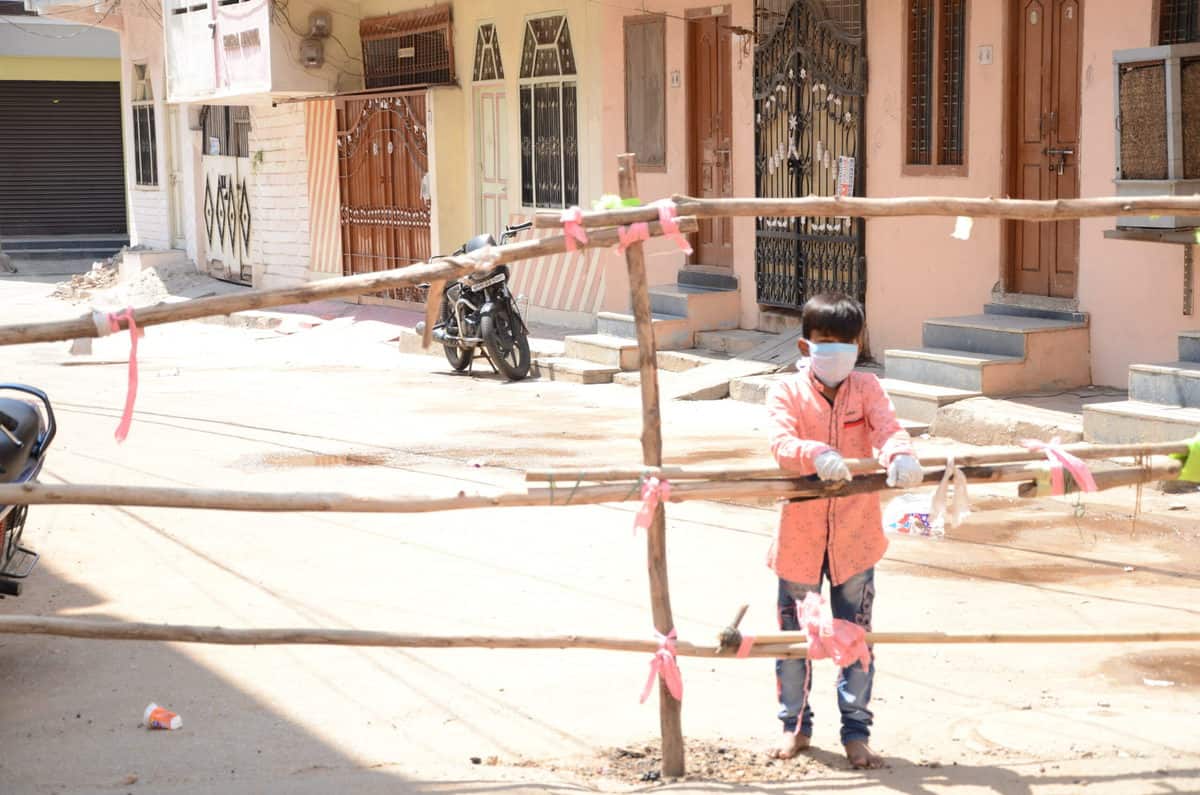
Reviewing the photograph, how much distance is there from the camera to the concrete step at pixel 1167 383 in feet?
26.6

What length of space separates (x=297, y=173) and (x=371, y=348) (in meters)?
5.83

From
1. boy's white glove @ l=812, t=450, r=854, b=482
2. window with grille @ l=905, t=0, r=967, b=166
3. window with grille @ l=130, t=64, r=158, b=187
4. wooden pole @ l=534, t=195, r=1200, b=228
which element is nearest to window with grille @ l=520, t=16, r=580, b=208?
window with grille @ l=905, t=0, r=967, b=166

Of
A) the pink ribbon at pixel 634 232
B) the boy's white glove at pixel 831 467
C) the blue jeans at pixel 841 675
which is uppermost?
the pink ribbon at pixel 634 232

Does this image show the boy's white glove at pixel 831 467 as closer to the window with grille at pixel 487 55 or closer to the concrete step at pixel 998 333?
the concrete step at pixel 998 333

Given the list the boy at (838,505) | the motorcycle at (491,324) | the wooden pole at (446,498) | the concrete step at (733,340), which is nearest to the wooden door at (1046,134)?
the concrete step at (733,340)

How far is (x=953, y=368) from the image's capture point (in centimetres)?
981

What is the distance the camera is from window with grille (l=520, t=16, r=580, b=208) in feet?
50.3

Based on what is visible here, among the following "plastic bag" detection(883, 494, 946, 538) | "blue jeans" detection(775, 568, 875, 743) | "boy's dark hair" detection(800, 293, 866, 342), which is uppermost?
"boy's dark hair" detection(800, 293, 866, 342)

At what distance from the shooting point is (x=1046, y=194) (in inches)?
398

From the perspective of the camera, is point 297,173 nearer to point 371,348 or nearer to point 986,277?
point 371,348

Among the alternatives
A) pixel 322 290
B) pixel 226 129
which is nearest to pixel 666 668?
pixel 322 290

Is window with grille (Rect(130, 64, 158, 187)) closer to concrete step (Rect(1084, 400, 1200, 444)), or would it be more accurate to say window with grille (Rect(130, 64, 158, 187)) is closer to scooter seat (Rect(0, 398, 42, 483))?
concrete step (Rect(1084, 400, 1200, 444))

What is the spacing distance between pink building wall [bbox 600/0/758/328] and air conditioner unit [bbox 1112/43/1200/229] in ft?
14.9

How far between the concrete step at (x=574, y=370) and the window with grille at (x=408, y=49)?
508cm
